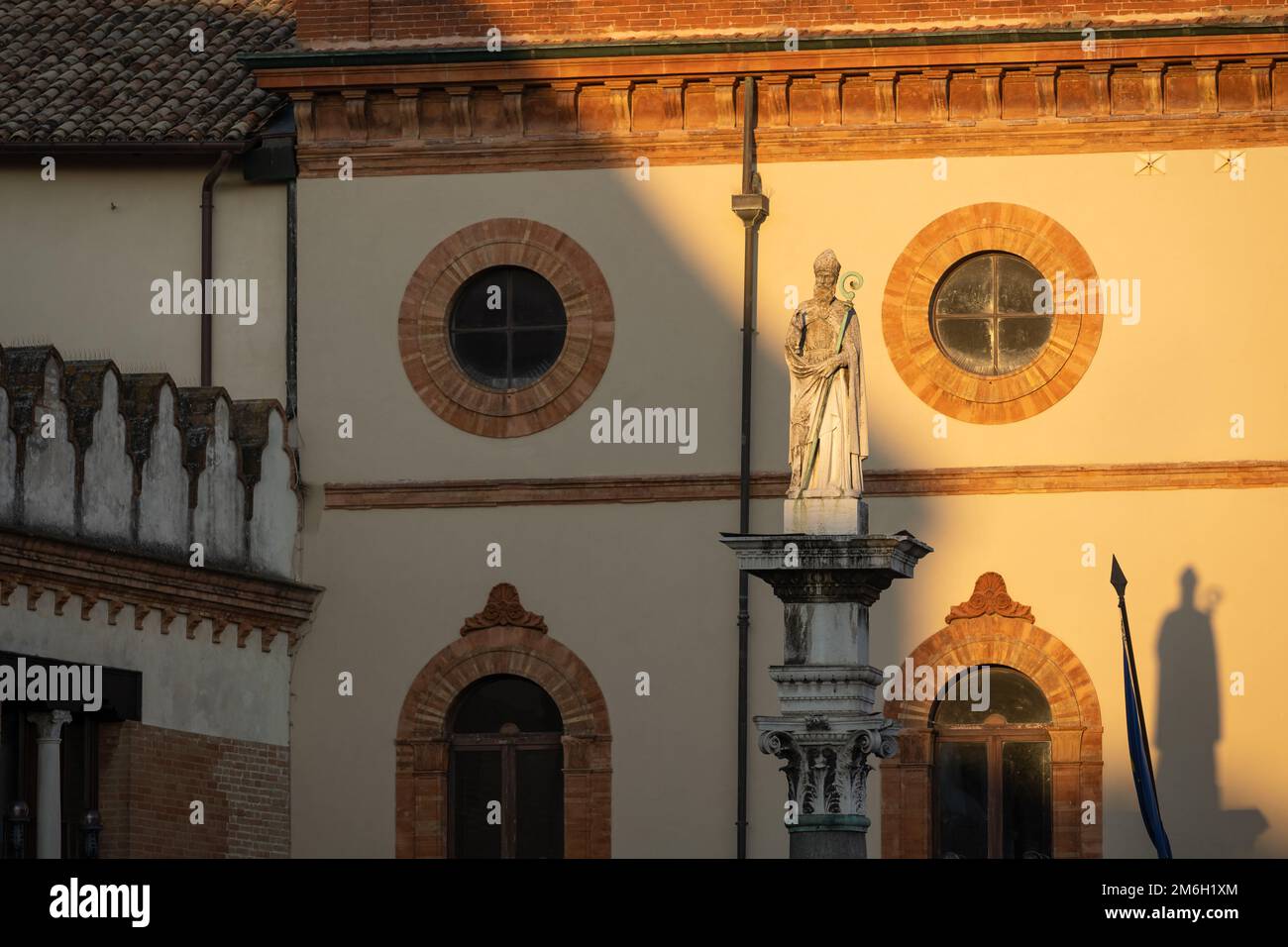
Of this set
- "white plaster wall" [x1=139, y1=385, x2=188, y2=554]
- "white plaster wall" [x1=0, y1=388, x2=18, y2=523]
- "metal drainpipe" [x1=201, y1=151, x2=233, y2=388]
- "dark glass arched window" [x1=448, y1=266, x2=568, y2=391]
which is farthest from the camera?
→ "metal drainpipe" [x1=201, y1=151, x2=233, y2=388]

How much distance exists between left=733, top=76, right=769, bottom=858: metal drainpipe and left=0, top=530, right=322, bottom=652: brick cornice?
12.5 ft

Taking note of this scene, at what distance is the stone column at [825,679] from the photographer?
19.1 meters

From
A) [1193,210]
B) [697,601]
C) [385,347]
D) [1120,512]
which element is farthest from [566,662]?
[1193,210]

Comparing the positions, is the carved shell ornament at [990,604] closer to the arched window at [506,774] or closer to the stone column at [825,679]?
the arched window at [506,774]

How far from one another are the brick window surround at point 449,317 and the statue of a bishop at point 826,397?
612 cm

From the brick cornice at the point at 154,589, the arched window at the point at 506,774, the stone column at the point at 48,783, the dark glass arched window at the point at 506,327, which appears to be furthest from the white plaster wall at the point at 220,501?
the stone column at the point at 48,783

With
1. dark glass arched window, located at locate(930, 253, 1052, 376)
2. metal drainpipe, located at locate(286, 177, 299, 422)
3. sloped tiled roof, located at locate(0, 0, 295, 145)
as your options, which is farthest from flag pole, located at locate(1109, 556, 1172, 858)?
sloped tiled roof, located at locate(0, 0, 295, 145)

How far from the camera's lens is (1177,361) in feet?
82.9

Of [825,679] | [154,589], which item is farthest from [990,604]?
[154,589]

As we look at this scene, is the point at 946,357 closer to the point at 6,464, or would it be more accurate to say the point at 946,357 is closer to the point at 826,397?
the point at 826,397

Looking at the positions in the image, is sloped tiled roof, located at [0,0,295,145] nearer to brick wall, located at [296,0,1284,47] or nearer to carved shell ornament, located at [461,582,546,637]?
brick wall, located at [296,0,1284,47]

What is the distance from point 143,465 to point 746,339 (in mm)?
5272

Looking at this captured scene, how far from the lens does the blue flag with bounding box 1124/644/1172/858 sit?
2412 cm
